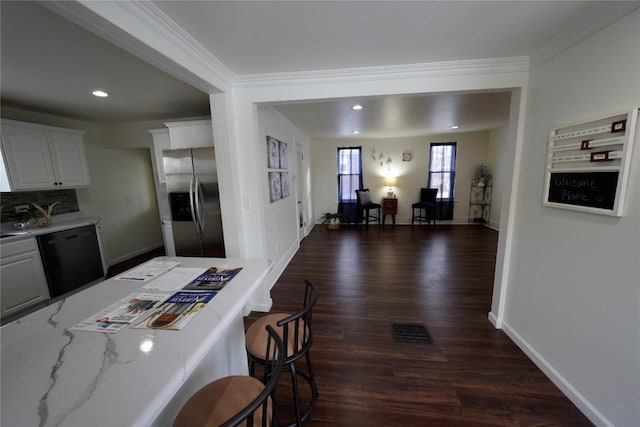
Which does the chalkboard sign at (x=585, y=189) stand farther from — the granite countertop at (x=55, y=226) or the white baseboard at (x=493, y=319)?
the granite countertop at (x=55, y=226)

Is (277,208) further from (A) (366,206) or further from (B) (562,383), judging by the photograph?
(A) (366,206)

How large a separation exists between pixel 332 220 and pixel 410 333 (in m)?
4.50

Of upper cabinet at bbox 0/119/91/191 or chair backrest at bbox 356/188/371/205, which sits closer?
upper cabinet at bbox 0/119/91/191

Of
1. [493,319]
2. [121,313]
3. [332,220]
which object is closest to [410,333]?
[493,319]

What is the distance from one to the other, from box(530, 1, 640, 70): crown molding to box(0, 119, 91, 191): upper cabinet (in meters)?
5.05

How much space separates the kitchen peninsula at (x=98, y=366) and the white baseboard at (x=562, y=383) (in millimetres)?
2163

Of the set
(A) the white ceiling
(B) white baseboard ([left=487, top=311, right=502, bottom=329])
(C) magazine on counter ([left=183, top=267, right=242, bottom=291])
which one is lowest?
(B) white baseboard ([left=487, top=311, right=502, bottom=329])

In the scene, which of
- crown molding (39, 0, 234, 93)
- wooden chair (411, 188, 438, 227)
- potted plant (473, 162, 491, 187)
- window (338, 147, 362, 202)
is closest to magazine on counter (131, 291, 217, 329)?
crown molding (39, 0, 234, 93)

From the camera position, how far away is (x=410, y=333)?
7.29ft

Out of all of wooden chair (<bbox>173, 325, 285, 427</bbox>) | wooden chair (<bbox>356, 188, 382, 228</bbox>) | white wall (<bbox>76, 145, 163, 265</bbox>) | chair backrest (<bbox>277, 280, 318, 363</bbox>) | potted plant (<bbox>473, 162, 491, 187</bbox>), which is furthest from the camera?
wooden chair (<bbox>356, 188, 382, 228</bbox>)

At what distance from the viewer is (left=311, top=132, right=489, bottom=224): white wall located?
6.13 meters

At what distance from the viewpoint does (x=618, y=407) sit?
4.25ft

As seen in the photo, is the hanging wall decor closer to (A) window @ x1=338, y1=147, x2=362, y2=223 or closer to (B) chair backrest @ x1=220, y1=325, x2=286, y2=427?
(B) chair backrest @ x1=220, y1=325, x2=286, y2=427

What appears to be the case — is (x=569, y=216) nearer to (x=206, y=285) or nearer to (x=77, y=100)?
(x=206, y=285)
